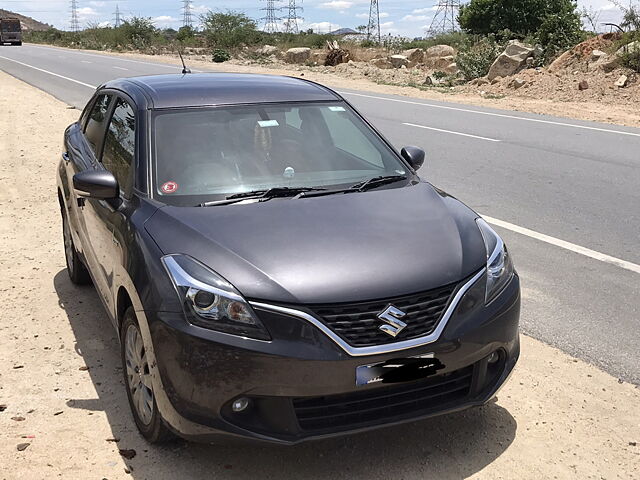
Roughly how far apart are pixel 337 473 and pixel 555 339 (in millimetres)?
2006

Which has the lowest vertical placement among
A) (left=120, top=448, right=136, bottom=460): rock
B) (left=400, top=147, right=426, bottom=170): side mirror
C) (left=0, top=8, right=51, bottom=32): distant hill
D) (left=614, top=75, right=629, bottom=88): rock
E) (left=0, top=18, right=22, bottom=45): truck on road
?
(left=120, top=448, right=136, bottom=460): rock

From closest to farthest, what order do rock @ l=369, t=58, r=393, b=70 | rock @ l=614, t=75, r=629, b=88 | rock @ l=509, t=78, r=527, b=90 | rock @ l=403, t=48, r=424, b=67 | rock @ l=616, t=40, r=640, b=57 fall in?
rock @ l=614, t=75, r=629, b=88, rock @ l=616, t=40, r=640, b=57, rock @ l=509, t=78, r=527, b=90, rock @ l=369, t=58, r=393, b=70, rock @ l=403, t=48, r=424, b=67

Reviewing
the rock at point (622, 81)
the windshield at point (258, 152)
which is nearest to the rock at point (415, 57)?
the rock at point (622, 81)

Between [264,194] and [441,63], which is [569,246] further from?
[441,63]

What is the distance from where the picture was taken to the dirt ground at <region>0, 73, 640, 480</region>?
3.37m

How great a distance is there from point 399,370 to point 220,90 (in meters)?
2.31

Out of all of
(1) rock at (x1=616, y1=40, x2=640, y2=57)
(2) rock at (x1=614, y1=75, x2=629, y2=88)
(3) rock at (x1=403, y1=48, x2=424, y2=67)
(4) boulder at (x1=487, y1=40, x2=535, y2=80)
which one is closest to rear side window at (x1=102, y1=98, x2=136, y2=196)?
(2) rock at (x1=614, y1=75, x2=629, y2=88)

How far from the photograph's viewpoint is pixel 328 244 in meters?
3.37

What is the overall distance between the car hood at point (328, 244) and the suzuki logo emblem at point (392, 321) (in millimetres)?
71

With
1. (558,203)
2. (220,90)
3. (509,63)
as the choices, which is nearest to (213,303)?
(220,90)

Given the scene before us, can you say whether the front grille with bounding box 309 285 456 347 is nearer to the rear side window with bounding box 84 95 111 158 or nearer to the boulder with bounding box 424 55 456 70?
the rear side window with bounding box 84 95 111 158

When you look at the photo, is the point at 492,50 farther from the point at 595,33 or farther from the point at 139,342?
the point at 139,342

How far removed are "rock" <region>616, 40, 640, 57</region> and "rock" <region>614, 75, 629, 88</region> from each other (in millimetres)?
1154

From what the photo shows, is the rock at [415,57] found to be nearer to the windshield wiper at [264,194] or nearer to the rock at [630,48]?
the rock at [630,48]
